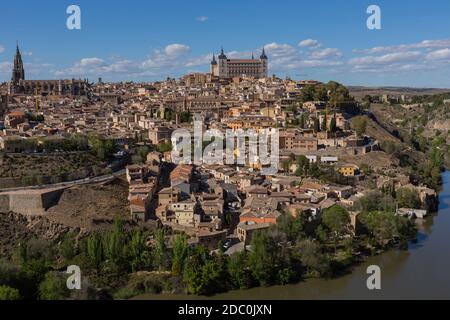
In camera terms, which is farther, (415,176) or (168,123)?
(168,123)

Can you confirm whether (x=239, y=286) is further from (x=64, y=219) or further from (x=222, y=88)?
(x=222, y=88)

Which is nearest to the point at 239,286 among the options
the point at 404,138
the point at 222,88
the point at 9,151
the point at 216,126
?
the point at 9,151

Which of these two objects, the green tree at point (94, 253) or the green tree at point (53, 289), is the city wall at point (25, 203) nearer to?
the green tree at point (94, 253)

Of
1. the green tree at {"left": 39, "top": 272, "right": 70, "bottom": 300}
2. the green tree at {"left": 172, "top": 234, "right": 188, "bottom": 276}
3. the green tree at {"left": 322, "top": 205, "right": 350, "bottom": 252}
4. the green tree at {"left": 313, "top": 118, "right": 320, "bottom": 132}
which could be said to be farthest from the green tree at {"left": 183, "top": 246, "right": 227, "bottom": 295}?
the green tree at {"left": 313, "top": 118, "right": 320, "bottom": 132}

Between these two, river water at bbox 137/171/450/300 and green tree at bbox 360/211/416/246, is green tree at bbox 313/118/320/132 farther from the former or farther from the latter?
river water at bbox 137/171/450/300

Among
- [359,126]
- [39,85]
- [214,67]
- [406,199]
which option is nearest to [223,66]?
[214,67]

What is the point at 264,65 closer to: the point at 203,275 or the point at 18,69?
the point at 18,69
